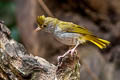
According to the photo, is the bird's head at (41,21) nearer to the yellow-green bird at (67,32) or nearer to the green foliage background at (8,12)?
the yellow-green bird at (67,32)

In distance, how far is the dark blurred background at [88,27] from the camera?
16.5ft

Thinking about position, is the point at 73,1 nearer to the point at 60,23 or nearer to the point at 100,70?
the point at 100,70

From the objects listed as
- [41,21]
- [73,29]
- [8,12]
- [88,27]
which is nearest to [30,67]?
[41,21]

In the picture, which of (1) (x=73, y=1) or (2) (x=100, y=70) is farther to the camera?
(2) (x=100, y=70)

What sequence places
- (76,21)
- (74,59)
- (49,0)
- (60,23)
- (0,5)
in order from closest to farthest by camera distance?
(74,59), (60,23), (49,0), (76,21), (0,5)

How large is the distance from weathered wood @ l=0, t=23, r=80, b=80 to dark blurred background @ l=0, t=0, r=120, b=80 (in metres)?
2.50

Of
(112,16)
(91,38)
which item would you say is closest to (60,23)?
(91,38)

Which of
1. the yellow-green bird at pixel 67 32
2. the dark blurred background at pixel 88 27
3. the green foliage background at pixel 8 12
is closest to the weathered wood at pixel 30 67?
the yellow-green bird at pixel 67 32

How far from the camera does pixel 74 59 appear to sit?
94.8 inches

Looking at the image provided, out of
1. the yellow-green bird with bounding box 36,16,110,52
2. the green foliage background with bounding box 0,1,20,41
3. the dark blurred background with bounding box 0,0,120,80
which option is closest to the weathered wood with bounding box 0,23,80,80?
the yellow-green bird with bounding box 36,16,110,52

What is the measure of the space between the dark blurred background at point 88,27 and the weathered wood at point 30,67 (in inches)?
98.3

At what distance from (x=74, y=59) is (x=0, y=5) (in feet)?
13.5

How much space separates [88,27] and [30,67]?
2976mm

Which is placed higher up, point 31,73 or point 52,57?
point 52,57
